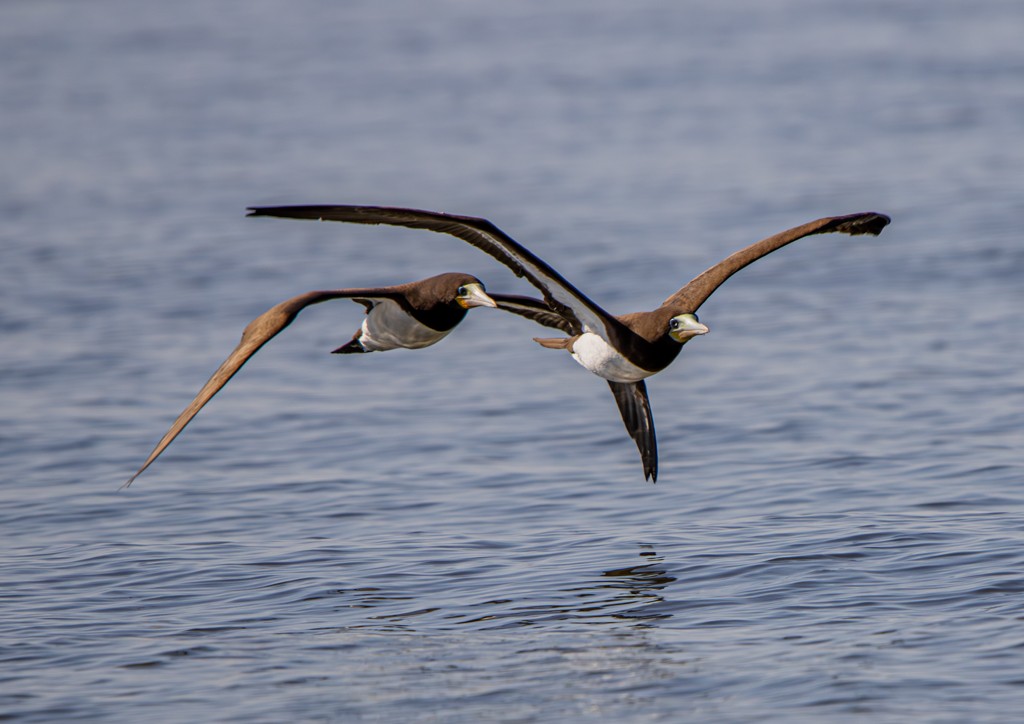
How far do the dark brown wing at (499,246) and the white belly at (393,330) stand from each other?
0.91 metres

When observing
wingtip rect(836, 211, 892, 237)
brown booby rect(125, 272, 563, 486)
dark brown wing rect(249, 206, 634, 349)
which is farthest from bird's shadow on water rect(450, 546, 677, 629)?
wingtip rect(836, 211, 892, 237)

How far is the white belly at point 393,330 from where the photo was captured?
10.7 meters

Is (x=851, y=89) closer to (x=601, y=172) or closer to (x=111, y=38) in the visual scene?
(x=601, y=172)

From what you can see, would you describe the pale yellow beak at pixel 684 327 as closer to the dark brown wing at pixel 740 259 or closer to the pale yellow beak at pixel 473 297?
the dark brown wing at pixel 740 259

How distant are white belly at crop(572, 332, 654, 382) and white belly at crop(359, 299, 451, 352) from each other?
96 centimetres

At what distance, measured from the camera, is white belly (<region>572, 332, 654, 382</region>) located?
33.9 ft

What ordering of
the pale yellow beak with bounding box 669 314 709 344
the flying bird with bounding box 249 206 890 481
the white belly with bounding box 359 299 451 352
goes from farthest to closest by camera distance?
the white belly with bounding box 359 299 451 352
the pale yellow beak with bounding box 669 314 709 344
the flying bird with bounding box 249 206 890 481

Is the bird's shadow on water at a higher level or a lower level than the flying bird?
lower

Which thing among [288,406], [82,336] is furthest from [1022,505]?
[82,336]

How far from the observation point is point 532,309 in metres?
11.4

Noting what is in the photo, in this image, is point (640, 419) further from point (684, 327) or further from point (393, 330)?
point (393, 330)

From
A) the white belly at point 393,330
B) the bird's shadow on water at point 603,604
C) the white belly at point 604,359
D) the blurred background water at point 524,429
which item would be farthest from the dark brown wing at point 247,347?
the bird's shadow on water at point 603,604

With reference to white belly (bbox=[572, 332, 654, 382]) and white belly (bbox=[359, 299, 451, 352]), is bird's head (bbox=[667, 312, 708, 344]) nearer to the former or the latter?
white belly (bbox=[572, 332, 654, 382])

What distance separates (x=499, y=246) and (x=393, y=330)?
65.9 inches
